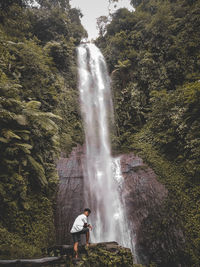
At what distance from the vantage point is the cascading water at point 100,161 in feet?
24.9

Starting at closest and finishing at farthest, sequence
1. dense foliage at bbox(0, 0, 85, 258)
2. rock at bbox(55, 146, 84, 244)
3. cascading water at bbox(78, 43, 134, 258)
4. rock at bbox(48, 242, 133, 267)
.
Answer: rock at bbox(48, 242, 133, 267), dense foliage at bbox(0, 0, 85, 258), rock at bbox(55, 146, 84, 244), cascading water at bbox(78, 43, 134, 258)

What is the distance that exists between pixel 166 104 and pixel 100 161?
16.4 ft

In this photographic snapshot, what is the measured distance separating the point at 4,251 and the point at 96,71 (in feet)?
54.4

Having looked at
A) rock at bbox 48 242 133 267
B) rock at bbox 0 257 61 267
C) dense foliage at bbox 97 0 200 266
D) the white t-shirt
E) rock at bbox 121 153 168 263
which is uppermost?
dense foliage at bbox 97 0 200 266

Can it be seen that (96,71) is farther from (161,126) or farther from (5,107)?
(5,107)

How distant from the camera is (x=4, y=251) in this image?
409 centimetres

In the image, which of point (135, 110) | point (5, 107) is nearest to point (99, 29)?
point (135, 110)

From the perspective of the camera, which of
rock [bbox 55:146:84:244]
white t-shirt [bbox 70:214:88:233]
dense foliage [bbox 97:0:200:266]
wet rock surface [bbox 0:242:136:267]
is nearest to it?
wet rock surface [bbox 0:242:136:267]

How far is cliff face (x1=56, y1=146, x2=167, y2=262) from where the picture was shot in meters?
6.90

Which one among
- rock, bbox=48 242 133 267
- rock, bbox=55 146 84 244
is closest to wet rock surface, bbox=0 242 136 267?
rock, bbox=48 242 133 267

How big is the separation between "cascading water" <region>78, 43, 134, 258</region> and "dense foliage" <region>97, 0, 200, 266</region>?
99 centimetres

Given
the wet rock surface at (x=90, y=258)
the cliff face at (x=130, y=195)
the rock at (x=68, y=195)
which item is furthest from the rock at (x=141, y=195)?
the wet rock surface at (x=90, y=258)

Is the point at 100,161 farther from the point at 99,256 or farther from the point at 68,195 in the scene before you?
the point at 99,256

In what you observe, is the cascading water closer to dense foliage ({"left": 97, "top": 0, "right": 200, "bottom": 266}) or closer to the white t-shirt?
dense foliage ({"left": 97, "top": 0, "right": 200, "bottom": 266})
